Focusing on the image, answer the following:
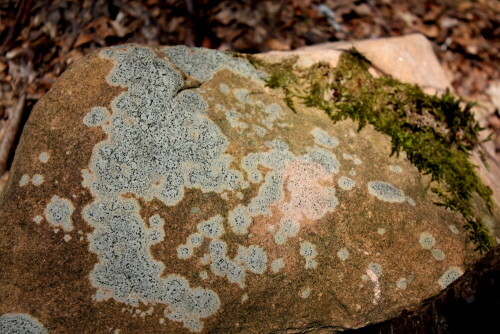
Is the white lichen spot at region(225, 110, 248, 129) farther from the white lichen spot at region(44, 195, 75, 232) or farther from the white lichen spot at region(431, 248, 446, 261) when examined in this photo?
the white lichen spot at region(431, 248, 446, 261)

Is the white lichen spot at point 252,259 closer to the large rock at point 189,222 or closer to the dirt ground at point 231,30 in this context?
the large rock at point 189,222

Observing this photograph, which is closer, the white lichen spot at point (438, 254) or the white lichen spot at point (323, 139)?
the white lichen spot at point (438, 254)

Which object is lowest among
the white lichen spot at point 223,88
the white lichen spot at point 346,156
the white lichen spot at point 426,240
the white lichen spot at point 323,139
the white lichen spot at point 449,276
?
the white lichen spot at point 449,276

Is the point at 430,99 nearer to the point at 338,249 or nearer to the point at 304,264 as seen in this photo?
the point at 338,249

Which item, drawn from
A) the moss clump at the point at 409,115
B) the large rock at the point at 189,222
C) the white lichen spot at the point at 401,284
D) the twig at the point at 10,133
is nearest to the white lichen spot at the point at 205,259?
the large rock at the point at 189,222

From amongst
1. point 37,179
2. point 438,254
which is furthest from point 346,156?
point 37,179

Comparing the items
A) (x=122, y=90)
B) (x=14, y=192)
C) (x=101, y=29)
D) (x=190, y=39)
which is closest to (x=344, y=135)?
(x=122, y=90)

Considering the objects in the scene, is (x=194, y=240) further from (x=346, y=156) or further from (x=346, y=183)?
(x=346, y=156)
